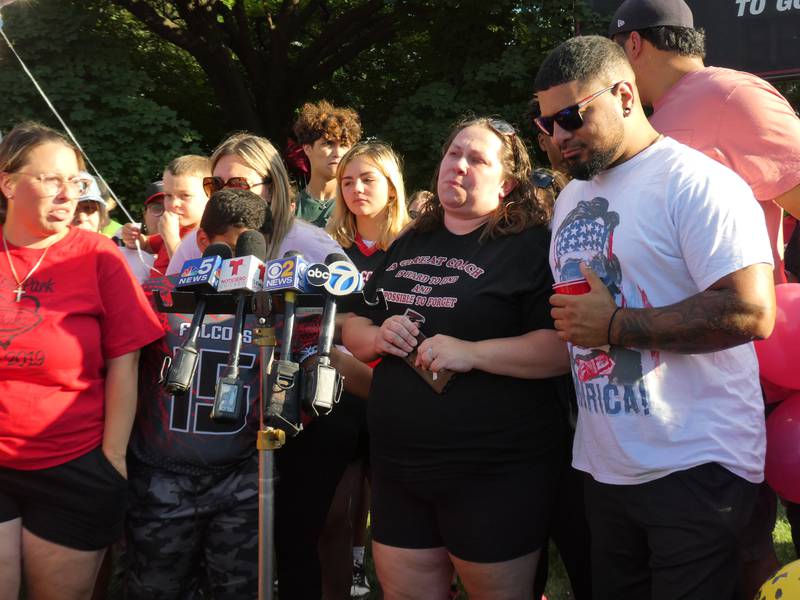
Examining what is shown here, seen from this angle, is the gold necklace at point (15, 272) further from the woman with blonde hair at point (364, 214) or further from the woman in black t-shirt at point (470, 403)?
the woman with blonde hair at point (364, 214)

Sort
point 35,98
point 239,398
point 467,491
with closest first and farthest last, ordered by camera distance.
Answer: point 239,398
point 467,491
point 35,98

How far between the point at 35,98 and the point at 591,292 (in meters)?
10.3

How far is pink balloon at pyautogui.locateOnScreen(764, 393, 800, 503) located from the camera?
7.64ft

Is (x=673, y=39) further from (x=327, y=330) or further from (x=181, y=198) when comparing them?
(x=181, y=198)

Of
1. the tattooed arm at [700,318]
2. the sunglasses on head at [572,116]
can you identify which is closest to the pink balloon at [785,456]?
the tattooed arm at [700,318]

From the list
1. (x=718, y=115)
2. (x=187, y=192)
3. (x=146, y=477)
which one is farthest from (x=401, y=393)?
(x=187, y=192)

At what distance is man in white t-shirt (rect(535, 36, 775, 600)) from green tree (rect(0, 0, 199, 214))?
9.24 meters

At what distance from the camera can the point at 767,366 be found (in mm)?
2484

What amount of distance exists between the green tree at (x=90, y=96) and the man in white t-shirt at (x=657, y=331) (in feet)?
30.3

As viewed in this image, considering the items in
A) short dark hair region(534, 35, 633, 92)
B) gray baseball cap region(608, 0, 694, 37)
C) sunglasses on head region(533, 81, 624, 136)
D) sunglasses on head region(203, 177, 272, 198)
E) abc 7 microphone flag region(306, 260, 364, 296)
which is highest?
gray baseball cap region(608, 0, 694, 37)

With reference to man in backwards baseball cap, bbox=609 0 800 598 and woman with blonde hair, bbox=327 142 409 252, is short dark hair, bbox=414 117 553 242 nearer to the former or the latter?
man in backwards baseball cap, bbox=609 0 800 598

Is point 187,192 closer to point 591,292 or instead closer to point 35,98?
point 591,292

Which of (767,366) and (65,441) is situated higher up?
(767,366)

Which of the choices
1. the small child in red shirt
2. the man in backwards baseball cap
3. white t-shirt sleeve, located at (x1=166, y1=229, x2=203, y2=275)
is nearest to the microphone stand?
white t-shirt sleeve, located at (x1=166, y1=229, x2=203, y2=275)
